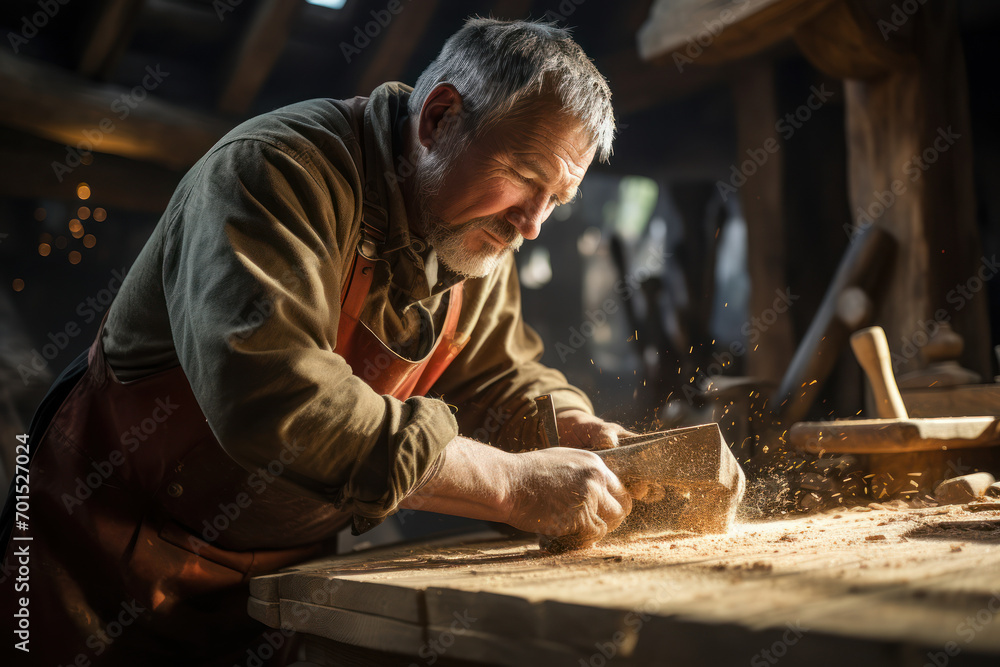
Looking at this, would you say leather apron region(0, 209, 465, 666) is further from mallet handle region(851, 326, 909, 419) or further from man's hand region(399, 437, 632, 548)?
mallet handle region(851, 326, 909, 419)

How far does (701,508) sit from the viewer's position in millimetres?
1649

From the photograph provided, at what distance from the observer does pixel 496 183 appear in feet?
5.86

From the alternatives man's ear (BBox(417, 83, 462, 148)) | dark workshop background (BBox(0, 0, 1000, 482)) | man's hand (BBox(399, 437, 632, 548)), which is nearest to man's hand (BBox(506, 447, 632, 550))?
man's hand (BBox(399, 437, 632, 548))

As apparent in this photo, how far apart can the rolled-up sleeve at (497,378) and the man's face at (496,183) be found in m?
0.31

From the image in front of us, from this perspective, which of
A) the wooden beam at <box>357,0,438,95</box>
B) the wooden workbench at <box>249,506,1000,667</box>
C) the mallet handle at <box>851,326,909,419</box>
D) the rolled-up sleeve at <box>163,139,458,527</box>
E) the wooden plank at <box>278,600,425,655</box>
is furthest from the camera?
the wooden beam at <box>357,0,438,95</box>

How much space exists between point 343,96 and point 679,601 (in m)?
4.89

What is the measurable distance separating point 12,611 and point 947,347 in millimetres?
3165

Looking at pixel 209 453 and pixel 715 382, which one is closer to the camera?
pixel 209 453

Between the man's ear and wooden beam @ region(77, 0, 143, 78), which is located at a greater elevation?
the man's ear

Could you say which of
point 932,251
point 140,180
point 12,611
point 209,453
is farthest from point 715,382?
point 140,180

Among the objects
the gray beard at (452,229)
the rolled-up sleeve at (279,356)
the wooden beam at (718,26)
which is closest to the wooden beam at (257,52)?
the wooden beam at (718,26)

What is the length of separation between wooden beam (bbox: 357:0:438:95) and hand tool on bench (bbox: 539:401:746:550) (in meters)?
3.90

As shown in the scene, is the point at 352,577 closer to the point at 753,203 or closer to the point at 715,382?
the point at 715,382

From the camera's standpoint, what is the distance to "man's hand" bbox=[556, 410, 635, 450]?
1.87 meters
